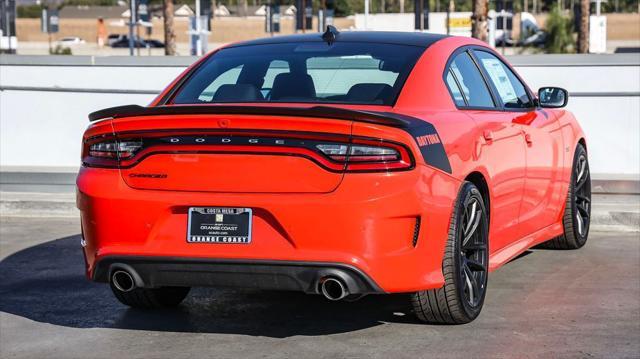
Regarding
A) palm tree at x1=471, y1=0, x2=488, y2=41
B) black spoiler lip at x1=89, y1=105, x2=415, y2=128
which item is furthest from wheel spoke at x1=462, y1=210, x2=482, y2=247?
palm tree at x1=471, y1=0, x2=488, y2=41

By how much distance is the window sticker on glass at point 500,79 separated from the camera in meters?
7.15

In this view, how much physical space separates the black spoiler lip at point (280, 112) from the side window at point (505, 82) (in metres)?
1.77

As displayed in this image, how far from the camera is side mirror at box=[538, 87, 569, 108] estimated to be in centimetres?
768

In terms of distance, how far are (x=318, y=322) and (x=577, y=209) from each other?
10.1 ft

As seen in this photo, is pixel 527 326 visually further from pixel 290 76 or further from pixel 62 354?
pixel 62 354

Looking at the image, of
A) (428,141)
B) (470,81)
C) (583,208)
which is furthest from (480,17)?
(428,141)

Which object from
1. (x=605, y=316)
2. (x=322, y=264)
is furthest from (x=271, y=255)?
(x=605, y=316)

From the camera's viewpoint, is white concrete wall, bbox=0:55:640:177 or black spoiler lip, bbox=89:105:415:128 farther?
white concrete wall, bbox=0:55:640:177

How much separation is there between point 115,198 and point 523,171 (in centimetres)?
257

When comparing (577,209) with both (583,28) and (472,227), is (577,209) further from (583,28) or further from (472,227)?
(583,28)

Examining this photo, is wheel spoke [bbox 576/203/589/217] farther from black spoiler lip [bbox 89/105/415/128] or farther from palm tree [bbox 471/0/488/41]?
palm tree [bbox 471/0/488/41]

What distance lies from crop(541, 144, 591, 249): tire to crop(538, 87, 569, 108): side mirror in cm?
76

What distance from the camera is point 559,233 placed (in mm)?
8266

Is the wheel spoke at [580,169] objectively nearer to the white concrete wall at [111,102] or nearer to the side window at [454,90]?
the side window at [454,90]
